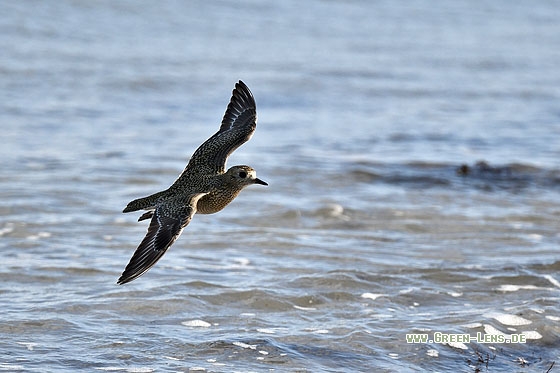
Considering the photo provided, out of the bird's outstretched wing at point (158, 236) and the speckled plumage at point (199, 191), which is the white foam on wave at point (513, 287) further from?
the bird's outstretched wing at point (158, 236)

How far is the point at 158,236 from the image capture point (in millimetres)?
5219

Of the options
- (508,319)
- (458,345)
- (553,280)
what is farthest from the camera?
(553,280)

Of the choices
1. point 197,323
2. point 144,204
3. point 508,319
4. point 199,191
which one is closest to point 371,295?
point 508,319

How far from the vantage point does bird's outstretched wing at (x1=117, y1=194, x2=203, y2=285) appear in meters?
4.90

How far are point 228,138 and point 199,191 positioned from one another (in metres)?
0.72

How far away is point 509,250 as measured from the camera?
26.9 ft

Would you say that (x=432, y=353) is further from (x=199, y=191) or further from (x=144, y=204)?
(x=144, y=204)

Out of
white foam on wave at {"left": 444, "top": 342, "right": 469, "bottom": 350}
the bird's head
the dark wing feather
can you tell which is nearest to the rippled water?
white foam on wave at {"left": 444, "top": 342, "right": 469, "bottom": 350}

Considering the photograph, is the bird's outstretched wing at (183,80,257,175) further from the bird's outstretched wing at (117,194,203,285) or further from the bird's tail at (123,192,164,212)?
the bird's outstretched wing at (117,194,203,285)

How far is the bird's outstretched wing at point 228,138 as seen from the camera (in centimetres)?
643

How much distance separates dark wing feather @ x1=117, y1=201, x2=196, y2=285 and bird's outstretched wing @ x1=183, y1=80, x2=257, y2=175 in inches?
34.9

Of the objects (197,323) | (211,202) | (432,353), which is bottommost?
(432,353)

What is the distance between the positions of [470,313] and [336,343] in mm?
1155

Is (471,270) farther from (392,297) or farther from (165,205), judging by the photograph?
(165,205)
